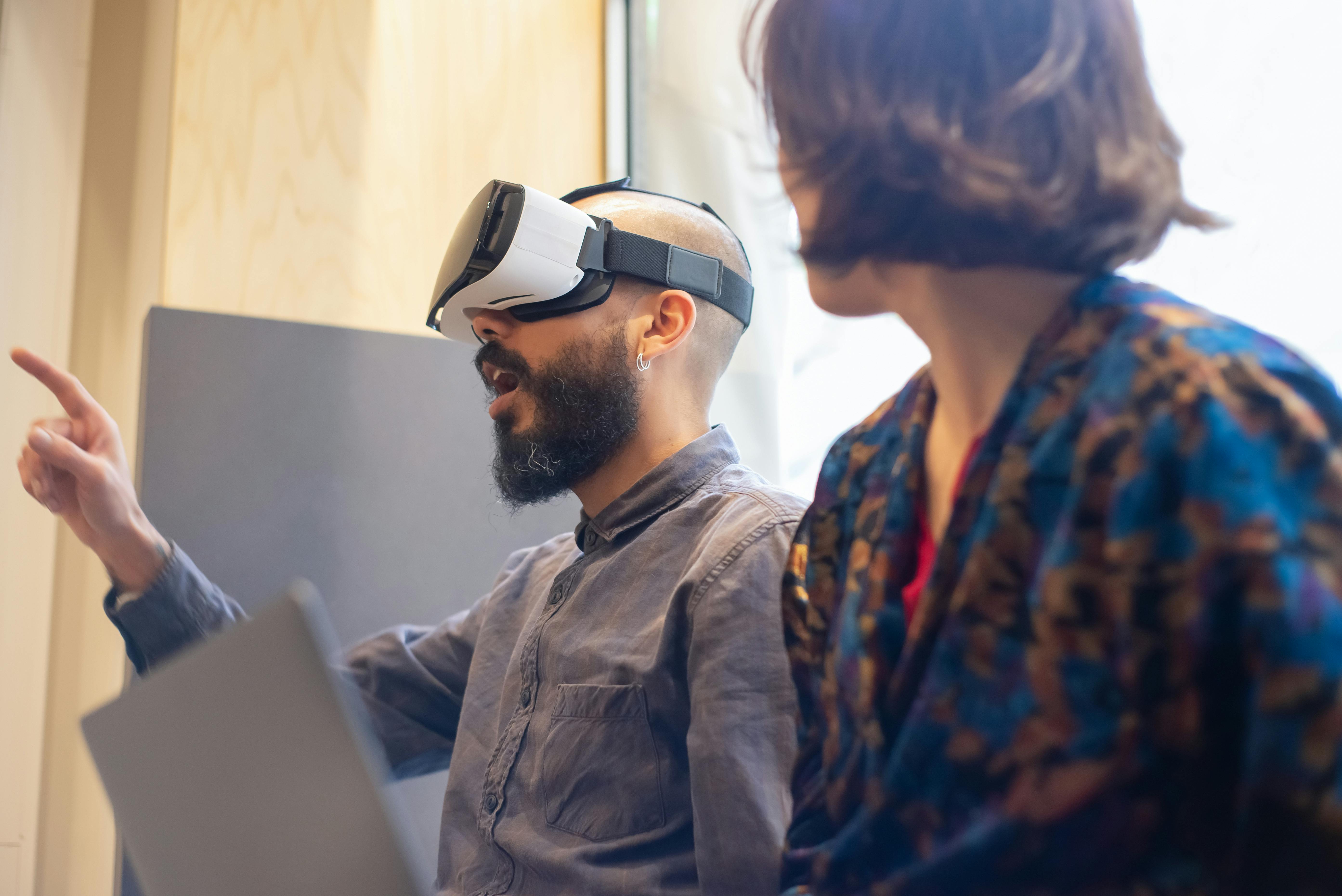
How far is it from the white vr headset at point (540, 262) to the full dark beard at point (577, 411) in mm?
60

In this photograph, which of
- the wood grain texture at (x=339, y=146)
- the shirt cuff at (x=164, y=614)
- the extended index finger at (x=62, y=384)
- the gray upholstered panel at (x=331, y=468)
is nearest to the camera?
the extended index finger at (x=62, y=384)

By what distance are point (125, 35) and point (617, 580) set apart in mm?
1771

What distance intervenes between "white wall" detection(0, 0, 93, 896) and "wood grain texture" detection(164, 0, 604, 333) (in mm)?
422

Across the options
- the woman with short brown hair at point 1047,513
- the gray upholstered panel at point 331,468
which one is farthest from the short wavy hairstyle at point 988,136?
the gray upholstered panel at point 331,468

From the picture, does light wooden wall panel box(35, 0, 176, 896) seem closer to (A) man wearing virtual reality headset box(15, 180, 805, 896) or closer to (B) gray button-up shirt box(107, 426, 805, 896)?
(A) man wearing virtual reality headset box(15, 180, 805, 896)

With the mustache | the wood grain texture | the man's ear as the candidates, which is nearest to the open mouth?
the mustache

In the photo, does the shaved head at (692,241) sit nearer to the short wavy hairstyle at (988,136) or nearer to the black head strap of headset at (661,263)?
the black head strap of headset at (661,263)

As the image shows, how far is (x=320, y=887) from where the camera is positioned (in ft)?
2.12

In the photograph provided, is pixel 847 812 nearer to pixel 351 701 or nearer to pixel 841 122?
pixel 351 701

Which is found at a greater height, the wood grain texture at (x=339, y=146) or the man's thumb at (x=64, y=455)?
the wood grain texture at (x=339, y=146)

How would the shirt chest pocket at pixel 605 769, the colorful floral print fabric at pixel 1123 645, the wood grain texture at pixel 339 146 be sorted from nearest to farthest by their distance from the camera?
the colorful floral print fabric at pixel 1123 645, the shirt chest pocket at pixel 605 769, the wood grain texture at pixel 339 146

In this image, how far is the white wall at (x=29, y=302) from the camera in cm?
191

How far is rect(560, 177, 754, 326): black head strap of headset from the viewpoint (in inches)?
51.2

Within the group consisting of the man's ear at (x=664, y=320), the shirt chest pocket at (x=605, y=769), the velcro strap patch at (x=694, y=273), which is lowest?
the shirt chest pocket at (x=605, y=769)
